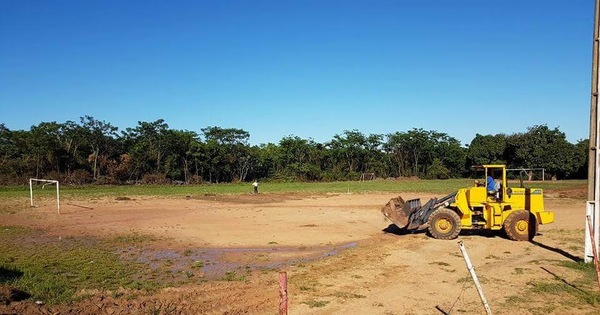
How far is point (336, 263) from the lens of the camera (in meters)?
13.0

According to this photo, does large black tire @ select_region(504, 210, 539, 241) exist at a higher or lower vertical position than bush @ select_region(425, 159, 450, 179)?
lower

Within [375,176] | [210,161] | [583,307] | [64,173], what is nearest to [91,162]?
[64,173]

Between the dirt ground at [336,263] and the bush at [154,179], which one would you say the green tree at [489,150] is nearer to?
the bush at [154,179]

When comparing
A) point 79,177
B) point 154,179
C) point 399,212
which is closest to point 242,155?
point 154,179

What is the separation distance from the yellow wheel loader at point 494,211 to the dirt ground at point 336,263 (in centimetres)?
55

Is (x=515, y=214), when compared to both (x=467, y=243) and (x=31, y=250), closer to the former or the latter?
(x=467, y=243)

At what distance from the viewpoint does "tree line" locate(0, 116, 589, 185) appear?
2810 inches

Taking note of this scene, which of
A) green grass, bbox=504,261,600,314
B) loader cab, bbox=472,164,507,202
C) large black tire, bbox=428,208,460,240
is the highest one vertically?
loader cab, bbox=472,164,507,202

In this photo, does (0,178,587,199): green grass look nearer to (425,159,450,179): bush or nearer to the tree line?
the tree line

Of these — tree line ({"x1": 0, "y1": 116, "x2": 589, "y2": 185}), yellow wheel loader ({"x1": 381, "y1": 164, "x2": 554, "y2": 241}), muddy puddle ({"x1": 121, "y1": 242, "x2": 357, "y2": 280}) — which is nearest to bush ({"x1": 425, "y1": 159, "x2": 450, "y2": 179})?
tree line ({"x1": 0, "y1": 116, "x2": 589, "y2": 185})

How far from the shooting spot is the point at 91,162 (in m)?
75.9

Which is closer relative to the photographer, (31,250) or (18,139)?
(31,250)

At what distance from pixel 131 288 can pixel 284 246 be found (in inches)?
280

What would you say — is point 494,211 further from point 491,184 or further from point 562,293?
point 562,293
